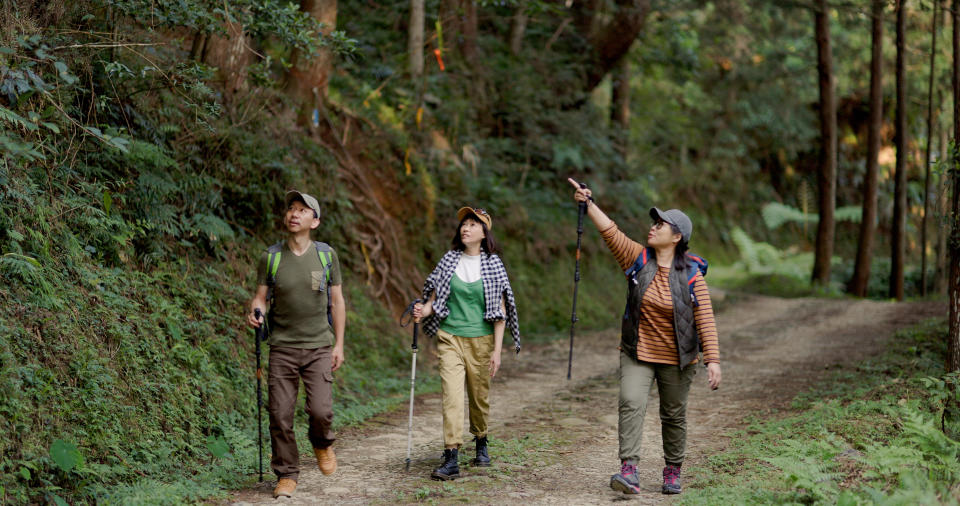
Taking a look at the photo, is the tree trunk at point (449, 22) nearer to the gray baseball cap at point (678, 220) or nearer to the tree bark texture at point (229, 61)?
the tree bark texture at point (229, 61)

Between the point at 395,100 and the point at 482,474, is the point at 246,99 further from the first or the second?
the point at 482,474

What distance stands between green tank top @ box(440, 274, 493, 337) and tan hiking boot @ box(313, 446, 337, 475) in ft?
4.36

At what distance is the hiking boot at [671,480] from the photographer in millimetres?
5656

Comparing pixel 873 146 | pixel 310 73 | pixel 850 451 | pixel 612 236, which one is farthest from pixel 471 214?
pixel 873 146

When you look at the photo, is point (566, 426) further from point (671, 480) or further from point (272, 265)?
point (272, 265)

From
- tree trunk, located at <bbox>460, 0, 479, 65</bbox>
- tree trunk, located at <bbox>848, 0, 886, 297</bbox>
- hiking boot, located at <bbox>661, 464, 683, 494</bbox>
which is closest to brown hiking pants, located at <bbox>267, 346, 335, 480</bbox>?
hiking boot, located at <bbox>661, 464, 683, 494</bbox>

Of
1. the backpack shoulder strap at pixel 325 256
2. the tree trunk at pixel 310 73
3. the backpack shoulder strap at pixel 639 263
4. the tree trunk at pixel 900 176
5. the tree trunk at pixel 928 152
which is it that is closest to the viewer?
the backpack shoulder strap at pixel 639 263

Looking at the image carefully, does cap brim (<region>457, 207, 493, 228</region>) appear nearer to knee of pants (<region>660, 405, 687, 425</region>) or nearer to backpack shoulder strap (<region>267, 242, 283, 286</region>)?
backpack shoulder strap (<region>267, 242, 283, 286</region>)

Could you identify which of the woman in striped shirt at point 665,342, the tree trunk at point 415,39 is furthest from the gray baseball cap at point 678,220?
the tree trunk at point 415,39

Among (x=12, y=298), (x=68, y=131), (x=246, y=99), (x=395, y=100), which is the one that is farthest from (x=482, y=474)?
(x=395, y=100)

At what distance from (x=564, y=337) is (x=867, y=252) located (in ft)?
40.1

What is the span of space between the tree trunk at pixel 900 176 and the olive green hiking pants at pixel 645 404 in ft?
54.8

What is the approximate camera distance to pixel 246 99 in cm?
1024

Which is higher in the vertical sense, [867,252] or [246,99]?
[246,99]
